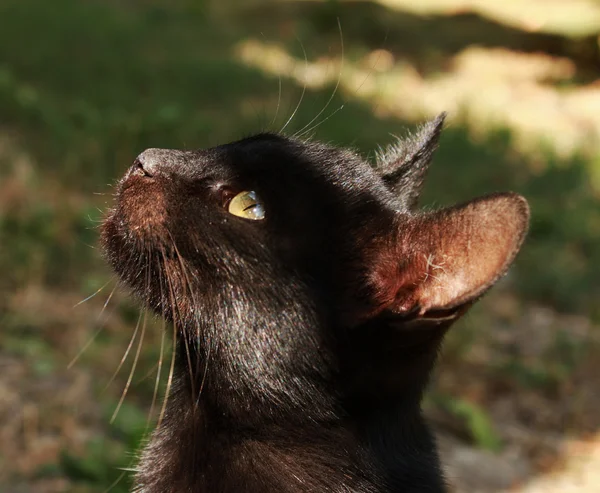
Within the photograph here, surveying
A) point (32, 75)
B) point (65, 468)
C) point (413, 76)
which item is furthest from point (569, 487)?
point (413, 76)

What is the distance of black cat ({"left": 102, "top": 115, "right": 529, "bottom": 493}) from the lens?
2.03 metres

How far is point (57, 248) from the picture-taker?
4781 millimetres

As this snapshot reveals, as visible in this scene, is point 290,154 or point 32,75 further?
point 32,75

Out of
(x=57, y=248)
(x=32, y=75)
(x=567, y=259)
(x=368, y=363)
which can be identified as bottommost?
(x=368, y=363)

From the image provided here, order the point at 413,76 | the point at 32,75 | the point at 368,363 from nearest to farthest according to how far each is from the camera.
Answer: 1. the point at 368,363
2. the point at 32,75
3. the point at 413,76

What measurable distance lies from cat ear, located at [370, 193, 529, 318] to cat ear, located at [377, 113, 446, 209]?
45cm

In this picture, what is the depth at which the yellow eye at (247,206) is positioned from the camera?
213cm

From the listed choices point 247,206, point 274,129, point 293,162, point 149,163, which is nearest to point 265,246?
point 247,206

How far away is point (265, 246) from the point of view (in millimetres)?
2082

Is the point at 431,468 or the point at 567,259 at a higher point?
the point at 567,259

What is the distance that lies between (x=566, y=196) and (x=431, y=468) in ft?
18.3

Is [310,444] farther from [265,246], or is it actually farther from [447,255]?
[447,255]

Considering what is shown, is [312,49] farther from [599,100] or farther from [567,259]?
[567,259]

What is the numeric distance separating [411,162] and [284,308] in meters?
0.76
